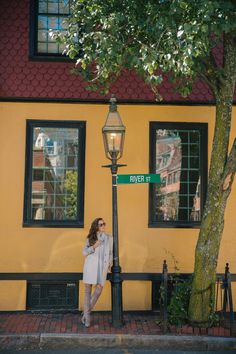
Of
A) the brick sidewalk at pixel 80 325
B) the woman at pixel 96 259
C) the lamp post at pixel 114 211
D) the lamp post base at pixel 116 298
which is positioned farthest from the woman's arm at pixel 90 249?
the brick sidewalk at pixel 80 325

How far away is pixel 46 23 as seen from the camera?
32.0 ft

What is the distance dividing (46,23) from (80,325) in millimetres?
5758

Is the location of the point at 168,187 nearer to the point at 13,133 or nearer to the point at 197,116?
the point at 197,116

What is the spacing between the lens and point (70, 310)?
9.23 m

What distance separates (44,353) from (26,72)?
5.09 m

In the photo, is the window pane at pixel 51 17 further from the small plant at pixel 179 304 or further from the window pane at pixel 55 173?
the small plant at pixel 179 304

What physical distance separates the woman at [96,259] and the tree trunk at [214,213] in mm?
1489

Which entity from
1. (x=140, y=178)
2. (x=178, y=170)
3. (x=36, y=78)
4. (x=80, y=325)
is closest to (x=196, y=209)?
(x=178, y=170)

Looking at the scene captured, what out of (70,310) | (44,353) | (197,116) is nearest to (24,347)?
(44,353)

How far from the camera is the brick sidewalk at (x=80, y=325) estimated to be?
7891 mm

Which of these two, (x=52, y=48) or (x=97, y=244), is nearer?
(x=97, y=244)

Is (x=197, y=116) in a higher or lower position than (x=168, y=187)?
higher

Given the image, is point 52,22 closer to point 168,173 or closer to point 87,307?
point 168,173

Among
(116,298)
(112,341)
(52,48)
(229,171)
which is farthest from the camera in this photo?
(52,48)
